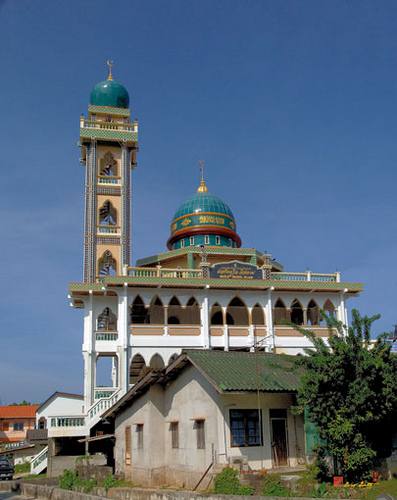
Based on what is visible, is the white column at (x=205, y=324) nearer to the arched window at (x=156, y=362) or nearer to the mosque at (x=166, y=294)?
the mosque at (x=166, y=294)

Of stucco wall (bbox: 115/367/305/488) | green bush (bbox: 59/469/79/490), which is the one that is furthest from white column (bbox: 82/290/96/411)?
stucco wall (bbox: 115/367/305/488)

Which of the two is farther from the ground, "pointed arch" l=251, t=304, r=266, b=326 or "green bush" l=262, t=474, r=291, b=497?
"pointed arch" l=251, t=304, r=266, b=326

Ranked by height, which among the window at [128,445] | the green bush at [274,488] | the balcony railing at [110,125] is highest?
the balcony railing at [110,125]

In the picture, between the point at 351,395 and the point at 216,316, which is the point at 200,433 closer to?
the point at 351,395

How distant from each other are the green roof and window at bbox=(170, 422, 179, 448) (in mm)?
2929

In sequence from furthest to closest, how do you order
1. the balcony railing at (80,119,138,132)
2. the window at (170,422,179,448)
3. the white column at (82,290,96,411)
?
the balcony railing at (80,119,138,132) < the white column at (82,290,96,411) < the window at (170,422,179,448)

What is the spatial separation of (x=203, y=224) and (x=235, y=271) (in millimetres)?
8596

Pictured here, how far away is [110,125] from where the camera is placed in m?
48.2

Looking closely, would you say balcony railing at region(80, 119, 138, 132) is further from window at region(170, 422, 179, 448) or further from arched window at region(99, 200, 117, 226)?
window at region(170, 422, 179, 448)

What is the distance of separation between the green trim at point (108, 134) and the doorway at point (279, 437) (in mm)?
29863

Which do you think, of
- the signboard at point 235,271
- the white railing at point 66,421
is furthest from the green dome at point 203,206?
the white railing at point 66,421

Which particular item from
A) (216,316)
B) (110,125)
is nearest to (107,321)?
(216,316)

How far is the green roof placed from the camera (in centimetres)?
2103

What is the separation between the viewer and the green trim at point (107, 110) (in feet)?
160
